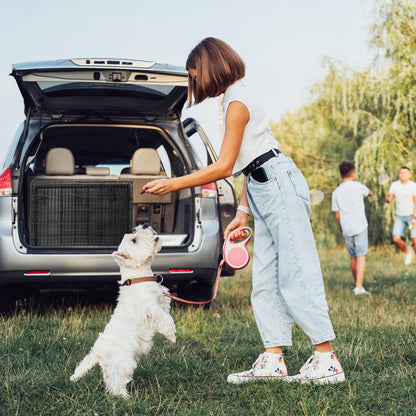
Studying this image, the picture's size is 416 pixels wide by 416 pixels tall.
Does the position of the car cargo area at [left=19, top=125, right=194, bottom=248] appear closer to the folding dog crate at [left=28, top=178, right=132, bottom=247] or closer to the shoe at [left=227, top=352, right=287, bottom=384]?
the folding dog crate at [left=28, top=178, right=132, bottom=247]

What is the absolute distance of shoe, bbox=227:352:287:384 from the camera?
12.5ft

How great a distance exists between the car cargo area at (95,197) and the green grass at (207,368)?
811 millimetres

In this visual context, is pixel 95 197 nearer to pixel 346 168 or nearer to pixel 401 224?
pixel 346 168

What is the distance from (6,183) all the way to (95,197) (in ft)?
2.88

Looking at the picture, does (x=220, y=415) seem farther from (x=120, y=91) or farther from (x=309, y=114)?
(x=309, y=114)

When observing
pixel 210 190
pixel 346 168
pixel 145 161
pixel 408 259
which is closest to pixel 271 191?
pixel 210 190

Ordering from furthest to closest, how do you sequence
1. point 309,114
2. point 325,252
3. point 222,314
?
1. point 309,114
2. point 325,252
3. point 222,314

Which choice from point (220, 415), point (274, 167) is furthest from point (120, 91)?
point (220, 415)

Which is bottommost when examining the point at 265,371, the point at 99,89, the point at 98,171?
the point at 265,371

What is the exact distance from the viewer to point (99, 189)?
20.1ft

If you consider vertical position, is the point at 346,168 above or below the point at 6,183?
below

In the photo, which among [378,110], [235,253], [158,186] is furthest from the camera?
[378,110]

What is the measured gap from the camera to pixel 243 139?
12.1ft

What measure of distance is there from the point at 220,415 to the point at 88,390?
822mm
